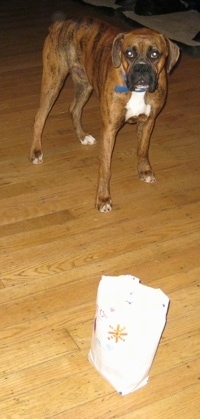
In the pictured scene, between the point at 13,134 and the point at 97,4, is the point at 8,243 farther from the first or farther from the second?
the point at 97,4

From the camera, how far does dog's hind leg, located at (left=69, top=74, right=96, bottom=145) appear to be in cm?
348

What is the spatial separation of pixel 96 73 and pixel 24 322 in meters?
1.43

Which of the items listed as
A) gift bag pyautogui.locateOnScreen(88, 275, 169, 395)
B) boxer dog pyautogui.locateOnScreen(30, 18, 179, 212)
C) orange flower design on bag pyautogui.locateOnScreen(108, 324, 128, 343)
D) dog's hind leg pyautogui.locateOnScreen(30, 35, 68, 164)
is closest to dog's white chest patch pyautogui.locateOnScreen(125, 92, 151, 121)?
boxer dog pyautogui.locateOnScreen(30, 18, 179, 212)

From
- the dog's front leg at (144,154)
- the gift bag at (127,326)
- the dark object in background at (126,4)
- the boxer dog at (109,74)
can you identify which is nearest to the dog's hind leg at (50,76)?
the boxer dog at (109,74)

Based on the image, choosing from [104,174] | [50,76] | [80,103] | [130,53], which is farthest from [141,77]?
[80,103]

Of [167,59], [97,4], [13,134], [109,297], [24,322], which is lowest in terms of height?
[97,4]

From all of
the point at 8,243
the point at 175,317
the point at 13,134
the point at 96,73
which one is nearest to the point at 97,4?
the point at 13,134

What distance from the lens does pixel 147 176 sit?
10.7 ft

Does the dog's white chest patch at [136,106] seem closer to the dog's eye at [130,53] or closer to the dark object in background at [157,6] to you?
the dog's eye at [130,53]

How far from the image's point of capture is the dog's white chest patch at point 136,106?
2.79 metres

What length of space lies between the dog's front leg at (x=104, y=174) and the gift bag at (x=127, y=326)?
112cm

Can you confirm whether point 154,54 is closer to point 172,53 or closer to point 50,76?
point 172,53

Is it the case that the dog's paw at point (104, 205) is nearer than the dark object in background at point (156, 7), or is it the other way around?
the dog's paw at point (104, 205)

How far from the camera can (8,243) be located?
9.07 ft
